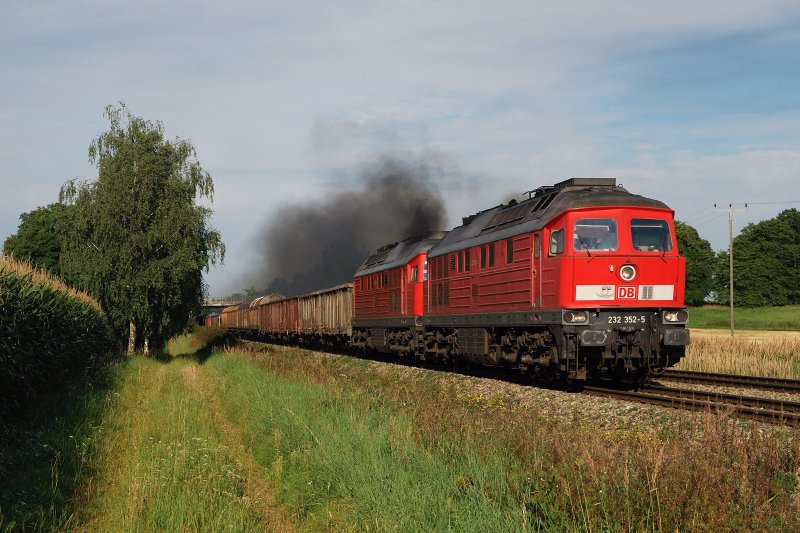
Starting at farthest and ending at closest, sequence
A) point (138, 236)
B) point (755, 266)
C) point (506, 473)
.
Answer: point (755, 266) < point (138, 236) < point (506, 473)

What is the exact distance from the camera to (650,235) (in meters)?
16.8

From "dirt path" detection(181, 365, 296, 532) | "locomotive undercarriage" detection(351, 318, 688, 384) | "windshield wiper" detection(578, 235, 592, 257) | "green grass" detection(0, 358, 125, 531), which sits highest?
"windshield wiper" detection(578, 235, 592, 257)

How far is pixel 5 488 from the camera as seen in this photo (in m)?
9.68

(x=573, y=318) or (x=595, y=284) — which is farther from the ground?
(x=595, y=284)

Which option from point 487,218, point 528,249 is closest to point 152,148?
point 487,218

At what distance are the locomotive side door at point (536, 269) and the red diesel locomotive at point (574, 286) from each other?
0.02 m

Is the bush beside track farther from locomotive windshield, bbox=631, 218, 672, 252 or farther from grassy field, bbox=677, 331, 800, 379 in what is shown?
grassy field, bbox=677, 331, 800, 379

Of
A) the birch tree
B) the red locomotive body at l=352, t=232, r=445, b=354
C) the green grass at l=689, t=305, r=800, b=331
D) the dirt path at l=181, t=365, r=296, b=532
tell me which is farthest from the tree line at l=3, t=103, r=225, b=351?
the green grass at l=689, t=305, r=800, b=331

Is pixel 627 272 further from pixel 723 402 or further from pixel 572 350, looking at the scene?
pixel 723 402

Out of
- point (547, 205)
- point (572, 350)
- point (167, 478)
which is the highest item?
point (547, 205)

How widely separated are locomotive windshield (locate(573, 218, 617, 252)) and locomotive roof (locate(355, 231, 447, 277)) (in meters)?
11.1

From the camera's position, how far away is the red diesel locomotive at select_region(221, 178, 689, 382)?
637 inches

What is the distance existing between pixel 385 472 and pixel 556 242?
941 centimetres

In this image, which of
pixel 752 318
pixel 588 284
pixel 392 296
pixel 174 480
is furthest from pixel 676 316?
pixel 752 318
